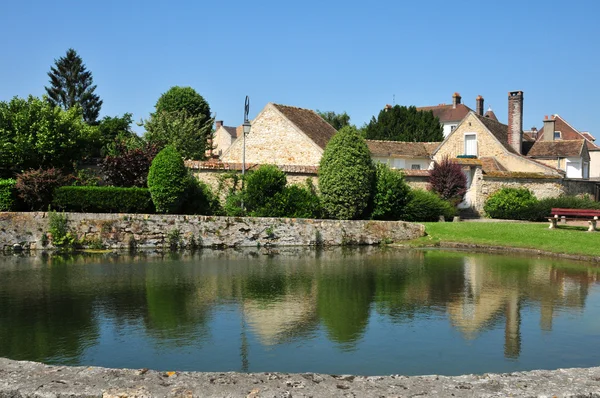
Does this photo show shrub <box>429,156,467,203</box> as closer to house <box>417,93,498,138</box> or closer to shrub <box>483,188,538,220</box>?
shrub <box>483,188,538,220</box>

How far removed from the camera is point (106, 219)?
1995 cm

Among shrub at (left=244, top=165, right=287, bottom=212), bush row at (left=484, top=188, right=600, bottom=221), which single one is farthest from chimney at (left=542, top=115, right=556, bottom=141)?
shrub at (left=244, top=165, right=287, bottom=212)

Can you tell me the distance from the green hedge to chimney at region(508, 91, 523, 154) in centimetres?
2448

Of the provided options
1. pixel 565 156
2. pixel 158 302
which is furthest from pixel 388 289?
pixel 565 156

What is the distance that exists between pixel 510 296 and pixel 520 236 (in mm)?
9160

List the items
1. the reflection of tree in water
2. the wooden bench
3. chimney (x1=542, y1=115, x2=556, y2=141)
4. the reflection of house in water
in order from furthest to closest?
1. chimney (x1=542, y1=115, x2=556, y2=141)
2. the wooden bench
3. the reflection of house in water
4. the reflection of tree in water

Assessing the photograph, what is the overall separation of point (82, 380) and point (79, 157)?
73.7 ft

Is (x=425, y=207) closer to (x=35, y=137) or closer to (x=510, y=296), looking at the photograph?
(x=510, y=296)

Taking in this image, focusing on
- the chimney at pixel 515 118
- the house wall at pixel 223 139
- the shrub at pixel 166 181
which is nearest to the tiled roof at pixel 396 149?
the chimney at pixel 515 118

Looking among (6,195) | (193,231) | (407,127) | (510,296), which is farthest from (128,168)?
(407,127)

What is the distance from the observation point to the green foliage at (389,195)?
2434cm

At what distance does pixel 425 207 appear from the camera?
25266 millimetres

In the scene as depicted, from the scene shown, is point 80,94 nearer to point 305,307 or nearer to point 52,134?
point 52,134

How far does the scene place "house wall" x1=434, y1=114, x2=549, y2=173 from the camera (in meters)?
34.6
